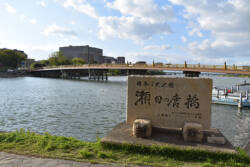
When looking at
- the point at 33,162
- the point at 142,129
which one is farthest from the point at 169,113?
the point at 33,162

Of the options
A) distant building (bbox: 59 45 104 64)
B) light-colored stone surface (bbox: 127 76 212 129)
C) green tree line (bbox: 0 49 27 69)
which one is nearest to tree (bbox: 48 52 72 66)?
green tree line (bbox: 0 49 27 69)

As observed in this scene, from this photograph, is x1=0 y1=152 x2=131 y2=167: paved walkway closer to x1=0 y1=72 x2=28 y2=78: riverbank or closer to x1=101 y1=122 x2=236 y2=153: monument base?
x1=101 y1=122 x2=236 y2=153: monument base

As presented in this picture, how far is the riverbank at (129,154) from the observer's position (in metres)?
5.08

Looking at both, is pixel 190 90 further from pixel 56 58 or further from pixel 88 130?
pixel 56 58

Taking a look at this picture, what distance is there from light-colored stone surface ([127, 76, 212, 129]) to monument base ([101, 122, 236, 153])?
37 cm

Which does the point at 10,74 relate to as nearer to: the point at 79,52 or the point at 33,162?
the point at 79,52

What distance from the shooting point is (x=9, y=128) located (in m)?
12.7

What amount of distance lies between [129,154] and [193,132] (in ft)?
7.34

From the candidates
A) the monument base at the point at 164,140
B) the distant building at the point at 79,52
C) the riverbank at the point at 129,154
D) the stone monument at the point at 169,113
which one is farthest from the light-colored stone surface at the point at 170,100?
the distant building at the point at 79,52

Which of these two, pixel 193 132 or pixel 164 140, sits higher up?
pixel 193 132

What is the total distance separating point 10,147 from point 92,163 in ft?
9.58

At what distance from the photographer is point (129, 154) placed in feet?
18.3

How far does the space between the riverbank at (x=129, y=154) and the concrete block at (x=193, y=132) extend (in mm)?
715

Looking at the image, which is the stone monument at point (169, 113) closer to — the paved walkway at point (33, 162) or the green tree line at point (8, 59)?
the paved walkway at point (33, 162)
